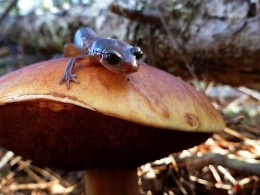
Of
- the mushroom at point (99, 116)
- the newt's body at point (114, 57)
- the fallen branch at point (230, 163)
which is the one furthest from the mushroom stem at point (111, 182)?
the newt's body at point (114, 57)

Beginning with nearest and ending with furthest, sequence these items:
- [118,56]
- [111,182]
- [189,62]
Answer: [118,56]
[111,182]
[189,62]

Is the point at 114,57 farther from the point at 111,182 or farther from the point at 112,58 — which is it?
the point at 111,182

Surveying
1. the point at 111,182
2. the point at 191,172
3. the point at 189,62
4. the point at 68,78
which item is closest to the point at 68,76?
the point at 68,78

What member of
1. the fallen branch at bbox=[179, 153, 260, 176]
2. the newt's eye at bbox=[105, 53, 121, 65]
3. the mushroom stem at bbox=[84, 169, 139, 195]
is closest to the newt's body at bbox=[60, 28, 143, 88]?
the newt's eye at bbox=[105, 53, 121, 65]

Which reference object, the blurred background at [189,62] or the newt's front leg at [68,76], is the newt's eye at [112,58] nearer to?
the newt's front leg at [68,76]

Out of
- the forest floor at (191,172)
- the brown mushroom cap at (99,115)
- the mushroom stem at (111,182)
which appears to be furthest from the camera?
the forest floor at (191,172)

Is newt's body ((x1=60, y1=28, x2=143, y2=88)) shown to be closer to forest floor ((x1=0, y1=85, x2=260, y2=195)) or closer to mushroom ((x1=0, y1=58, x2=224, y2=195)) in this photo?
mushroom ((x1=0, y1=58, x2=224, y2=195))

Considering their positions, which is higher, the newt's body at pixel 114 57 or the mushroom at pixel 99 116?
the newt's body at pixel 114 57

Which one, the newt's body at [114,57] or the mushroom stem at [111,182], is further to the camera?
the mushroom stem at [111,182]
